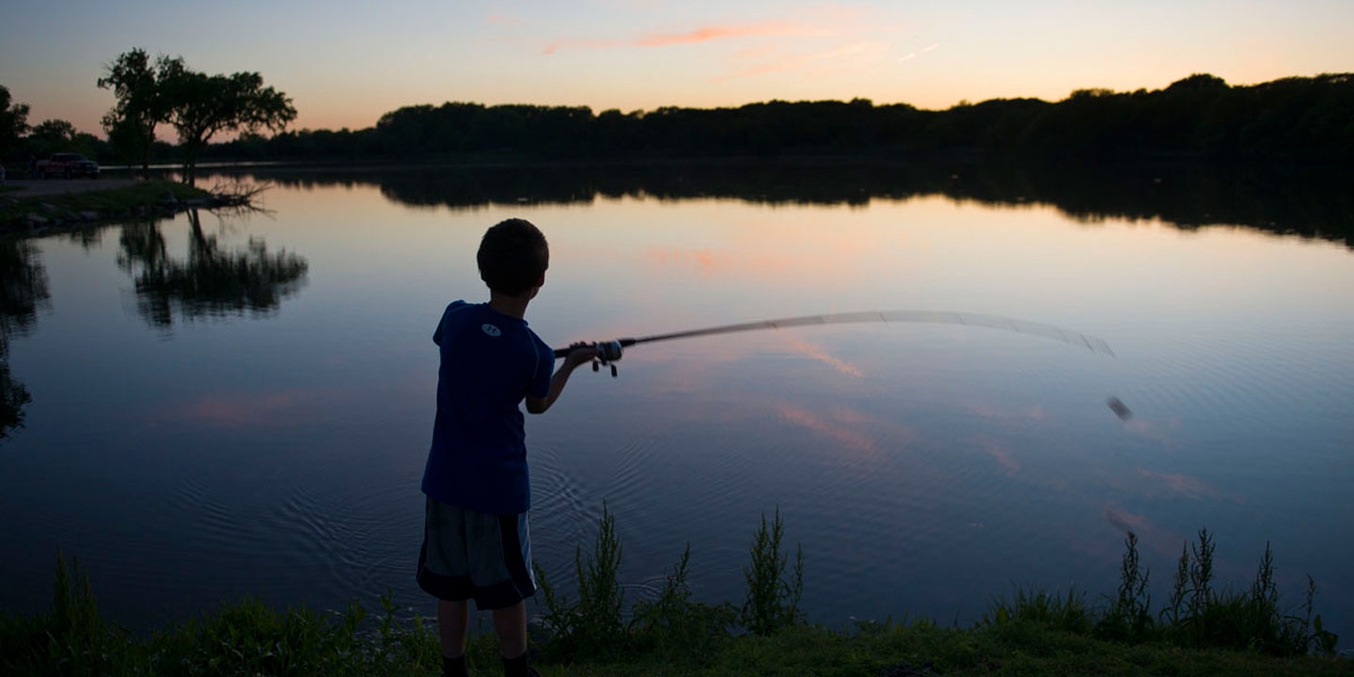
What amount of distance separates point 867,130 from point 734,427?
309ft

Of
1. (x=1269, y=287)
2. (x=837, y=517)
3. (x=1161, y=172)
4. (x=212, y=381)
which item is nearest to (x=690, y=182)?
(x=1161, y=172)

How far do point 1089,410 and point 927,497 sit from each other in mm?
2774

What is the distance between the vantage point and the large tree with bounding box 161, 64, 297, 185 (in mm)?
46250

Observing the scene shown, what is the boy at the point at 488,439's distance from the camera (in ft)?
9.91

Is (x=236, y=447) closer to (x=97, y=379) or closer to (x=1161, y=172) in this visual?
(x=97, y=379)

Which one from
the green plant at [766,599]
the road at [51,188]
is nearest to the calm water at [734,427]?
the green plant at [766,599]

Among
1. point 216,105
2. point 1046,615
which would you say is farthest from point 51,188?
point 1046,615

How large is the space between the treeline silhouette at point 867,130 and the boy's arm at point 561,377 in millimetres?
70079

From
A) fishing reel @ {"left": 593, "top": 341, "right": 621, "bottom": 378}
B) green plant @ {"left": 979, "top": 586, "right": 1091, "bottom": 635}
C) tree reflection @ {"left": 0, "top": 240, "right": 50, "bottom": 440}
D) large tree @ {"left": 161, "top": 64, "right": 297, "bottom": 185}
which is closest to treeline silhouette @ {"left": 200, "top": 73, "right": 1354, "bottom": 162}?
large tree @ {"left": 161, "top": 64, "right": 297, "bottom": 185}

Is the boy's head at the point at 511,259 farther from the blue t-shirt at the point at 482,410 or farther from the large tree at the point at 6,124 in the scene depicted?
the large tree at the point at 6,124

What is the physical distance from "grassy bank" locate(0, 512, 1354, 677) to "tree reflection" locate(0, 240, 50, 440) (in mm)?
5156

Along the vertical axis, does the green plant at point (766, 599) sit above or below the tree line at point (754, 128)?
below

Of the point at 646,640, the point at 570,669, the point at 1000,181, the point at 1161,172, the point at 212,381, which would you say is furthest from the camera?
the point at 1161,172

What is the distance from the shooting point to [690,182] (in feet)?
162
